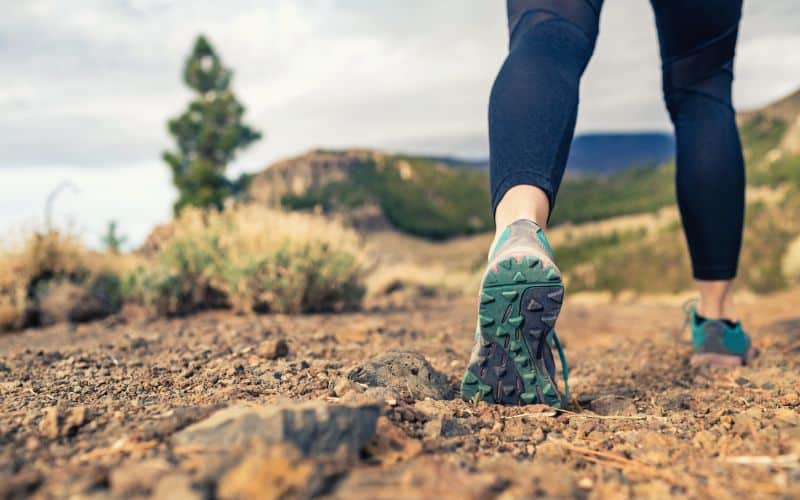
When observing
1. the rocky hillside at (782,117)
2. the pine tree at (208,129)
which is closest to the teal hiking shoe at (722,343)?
the pine tree at (208,129)

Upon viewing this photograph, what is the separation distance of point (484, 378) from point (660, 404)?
0.59 metres

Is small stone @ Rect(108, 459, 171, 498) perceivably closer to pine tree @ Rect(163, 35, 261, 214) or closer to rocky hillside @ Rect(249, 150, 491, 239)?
pine tree @ Rect(163, 35, 261, 214)

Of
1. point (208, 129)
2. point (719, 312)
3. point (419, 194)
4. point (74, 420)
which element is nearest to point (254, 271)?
point (719, 312)

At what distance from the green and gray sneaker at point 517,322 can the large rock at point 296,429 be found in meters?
0.54

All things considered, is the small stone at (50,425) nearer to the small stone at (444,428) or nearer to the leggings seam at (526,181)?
the small stone at (444,428)

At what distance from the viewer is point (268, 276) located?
5621 millimetres

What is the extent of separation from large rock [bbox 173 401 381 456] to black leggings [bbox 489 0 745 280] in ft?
2.66

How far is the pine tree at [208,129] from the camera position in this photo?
747 inches

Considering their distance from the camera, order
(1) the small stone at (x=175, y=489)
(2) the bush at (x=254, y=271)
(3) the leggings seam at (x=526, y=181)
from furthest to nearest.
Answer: (2) the bush at (x=254, y=271), (3) the leggings seam at (x=526, y=181), (1) the small stone at (x=175, y=489)

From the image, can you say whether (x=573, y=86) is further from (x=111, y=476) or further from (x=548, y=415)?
(x=111, y=476)

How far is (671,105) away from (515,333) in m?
1.35

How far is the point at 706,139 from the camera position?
7.96ft

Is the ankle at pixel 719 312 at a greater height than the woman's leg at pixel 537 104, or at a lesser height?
lesser

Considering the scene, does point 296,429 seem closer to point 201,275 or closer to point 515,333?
point 515,333
